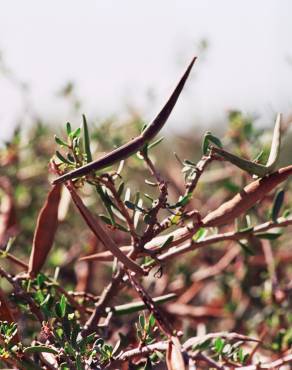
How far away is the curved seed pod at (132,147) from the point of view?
67 cm

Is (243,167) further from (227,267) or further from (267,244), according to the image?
(227,267)

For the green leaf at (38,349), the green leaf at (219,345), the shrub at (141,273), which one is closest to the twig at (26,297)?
the shrub at (141,273)

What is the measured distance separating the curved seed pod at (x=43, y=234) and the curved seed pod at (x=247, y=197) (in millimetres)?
214

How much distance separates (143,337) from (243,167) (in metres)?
0.23

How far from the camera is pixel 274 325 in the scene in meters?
1.22

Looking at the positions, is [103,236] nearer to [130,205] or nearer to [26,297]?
[130,205]

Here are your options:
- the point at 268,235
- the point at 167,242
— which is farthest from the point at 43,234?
the point at 268,235

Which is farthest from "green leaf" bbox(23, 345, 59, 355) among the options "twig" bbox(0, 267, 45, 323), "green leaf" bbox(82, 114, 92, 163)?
"green leaf" bbox(82, 114, 92, 163)

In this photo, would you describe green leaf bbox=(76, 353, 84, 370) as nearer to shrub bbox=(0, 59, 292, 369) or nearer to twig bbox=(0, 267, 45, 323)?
shrub bbox=(0, 59, 292, 369)

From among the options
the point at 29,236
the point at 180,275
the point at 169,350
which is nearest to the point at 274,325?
the point at 180,275

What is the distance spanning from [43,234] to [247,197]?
292 mm

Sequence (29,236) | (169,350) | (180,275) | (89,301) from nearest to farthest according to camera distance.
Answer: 1. (169,350)
2. (89,301)
3. (180,275)
4. (29,236)

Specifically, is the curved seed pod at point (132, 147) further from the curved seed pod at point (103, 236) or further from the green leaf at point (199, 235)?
the green leaf at point (199, 235)

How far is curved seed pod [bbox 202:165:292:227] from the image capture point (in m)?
0.76
